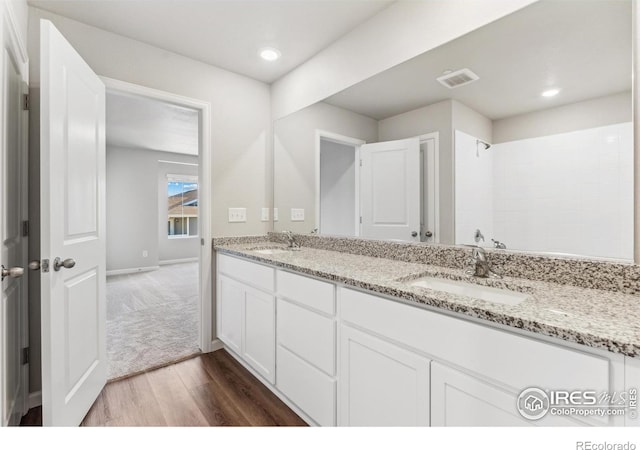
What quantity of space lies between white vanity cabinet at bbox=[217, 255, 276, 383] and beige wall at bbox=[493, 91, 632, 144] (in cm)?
142

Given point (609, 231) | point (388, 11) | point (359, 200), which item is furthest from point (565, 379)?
point (388, 11)

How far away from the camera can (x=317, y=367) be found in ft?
4.75

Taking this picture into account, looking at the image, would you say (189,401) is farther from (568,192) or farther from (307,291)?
(568,192)

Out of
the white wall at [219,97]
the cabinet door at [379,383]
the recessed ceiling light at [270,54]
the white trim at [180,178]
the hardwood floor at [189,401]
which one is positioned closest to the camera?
the cabinet door at [379,383]

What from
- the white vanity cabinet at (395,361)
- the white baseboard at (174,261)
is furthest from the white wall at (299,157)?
the white baseboard at (174,261)

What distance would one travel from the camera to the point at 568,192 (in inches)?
47.6

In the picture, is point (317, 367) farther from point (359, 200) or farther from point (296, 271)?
point (359, 200)

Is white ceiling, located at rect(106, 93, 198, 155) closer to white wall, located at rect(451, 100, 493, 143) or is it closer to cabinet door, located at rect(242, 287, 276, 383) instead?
cabinet door, located at rect(242, 287, 276, 383)

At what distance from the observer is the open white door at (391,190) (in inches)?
68.4

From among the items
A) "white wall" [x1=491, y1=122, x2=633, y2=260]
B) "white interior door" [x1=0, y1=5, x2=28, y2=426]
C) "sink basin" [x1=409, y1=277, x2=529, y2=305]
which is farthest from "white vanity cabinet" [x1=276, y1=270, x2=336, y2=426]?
"white interior door" [x1=0, y1=5, x2=28, y2=426]

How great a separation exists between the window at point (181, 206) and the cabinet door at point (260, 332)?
5372 millimetres

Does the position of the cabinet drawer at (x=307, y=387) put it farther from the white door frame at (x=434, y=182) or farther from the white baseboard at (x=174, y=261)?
the white baseboard at (x=174, y=261)

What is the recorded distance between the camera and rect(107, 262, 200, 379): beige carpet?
2311 mm
